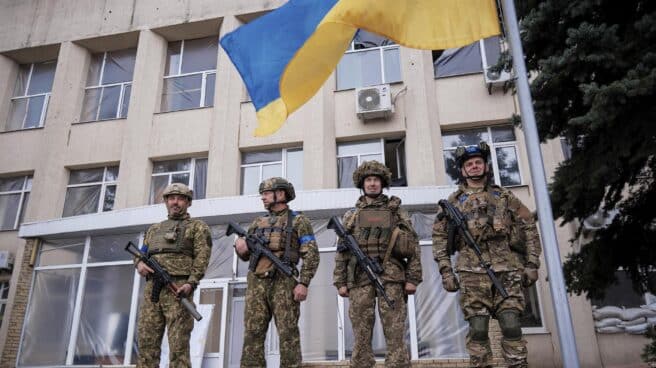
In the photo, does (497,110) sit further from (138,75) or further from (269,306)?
(138,75)

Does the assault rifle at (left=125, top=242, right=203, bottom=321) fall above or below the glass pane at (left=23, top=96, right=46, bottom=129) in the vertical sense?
below

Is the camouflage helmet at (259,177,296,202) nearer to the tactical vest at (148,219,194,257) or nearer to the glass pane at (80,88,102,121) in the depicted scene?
the tactical vest at (148,219,194,257)

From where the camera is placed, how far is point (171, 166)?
1164 centimetres

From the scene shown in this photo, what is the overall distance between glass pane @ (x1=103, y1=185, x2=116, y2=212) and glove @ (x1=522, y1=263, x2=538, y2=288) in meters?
10.5

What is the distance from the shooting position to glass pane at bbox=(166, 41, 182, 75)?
42.0 ft

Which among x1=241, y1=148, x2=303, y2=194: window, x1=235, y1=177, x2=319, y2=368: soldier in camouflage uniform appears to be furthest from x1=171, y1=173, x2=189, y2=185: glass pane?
x1=235, y1=177, x2=319, y2=368: soldier in camouflage uniform

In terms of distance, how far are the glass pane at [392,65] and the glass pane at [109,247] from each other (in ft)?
21.5

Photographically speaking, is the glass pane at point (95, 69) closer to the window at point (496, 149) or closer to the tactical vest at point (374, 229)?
the window at point (496, 149)

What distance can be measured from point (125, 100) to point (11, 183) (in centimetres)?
377

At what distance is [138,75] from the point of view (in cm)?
1225

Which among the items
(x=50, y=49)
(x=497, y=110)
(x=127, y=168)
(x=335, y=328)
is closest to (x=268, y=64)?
(x=335, y=328)

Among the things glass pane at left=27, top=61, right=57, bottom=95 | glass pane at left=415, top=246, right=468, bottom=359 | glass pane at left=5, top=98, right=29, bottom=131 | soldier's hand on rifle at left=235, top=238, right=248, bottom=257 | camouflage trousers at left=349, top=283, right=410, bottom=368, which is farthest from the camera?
glass pane at left=27, top=61, right=57, bottom=95

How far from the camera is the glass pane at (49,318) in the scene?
29.8 feet

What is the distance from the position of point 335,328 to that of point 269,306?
3.85m
